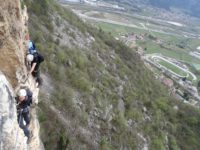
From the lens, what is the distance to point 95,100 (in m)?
37.3

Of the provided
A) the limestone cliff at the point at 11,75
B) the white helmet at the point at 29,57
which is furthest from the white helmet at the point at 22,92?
the white helmet at the point at 29,57

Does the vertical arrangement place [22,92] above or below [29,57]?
above

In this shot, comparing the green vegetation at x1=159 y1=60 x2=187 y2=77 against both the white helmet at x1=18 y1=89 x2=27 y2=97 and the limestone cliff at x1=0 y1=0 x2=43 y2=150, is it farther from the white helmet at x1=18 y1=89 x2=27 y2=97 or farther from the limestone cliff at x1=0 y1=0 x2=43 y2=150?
the white helmet at x1=18 y1=89 x2=27 y2=97

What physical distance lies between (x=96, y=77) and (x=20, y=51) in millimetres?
29323

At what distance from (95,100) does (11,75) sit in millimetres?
24018

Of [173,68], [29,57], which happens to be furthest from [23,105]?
[173,68]

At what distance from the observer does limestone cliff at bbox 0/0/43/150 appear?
35.3ft

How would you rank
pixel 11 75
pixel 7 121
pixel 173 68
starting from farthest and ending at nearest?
pixel 173 68 < pixel 11 75 < pixel 7 121

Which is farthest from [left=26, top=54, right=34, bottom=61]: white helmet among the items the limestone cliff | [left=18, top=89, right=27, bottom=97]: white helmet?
[left=18, top=89, right=27, bottom=97]: white helmet

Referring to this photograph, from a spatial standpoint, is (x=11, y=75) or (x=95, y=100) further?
(x=95, y=100)

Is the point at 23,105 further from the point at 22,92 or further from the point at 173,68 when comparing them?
the point at 173,68

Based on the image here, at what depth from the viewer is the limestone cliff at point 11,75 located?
10.8 metres

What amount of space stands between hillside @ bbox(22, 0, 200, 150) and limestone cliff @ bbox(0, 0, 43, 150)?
1193 cm

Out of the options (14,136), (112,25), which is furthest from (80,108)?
(112,25)
